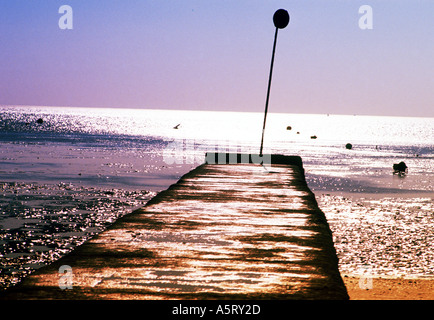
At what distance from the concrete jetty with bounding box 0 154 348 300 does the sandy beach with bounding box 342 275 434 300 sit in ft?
29.3

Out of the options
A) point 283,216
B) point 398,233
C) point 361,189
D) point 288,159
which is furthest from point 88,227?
point 361,189

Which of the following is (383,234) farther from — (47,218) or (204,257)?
(204,257)

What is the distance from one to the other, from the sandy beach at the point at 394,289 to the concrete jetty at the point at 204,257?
8.93m

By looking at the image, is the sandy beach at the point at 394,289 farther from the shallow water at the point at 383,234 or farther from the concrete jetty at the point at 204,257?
the concrete jetty at the point at 204,257

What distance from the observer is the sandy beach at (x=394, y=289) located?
15829 millimetres

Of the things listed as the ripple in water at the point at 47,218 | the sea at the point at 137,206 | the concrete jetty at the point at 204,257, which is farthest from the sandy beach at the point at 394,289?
the ripple in water at the point at 47,218

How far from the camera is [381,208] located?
37.6 meters

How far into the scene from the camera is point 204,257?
4.78 meters

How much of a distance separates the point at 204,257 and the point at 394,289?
554 inches

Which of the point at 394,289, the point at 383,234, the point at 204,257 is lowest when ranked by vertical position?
the point at 383,234

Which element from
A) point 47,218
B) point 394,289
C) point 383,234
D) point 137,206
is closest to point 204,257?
point 394,289
